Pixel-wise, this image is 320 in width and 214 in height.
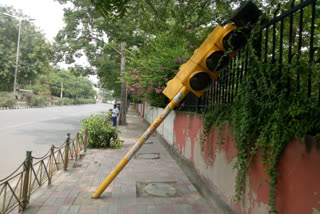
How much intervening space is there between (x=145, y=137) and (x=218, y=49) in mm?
1847

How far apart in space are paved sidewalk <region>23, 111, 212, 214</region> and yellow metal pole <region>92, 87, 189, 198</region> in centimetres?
38

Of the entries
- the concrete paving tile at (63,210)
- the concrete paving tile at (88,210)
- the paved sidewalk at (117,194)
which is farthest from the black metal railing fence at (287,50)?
the concrete paving tile at (63,210)

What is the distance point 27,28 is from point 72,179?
150 feet

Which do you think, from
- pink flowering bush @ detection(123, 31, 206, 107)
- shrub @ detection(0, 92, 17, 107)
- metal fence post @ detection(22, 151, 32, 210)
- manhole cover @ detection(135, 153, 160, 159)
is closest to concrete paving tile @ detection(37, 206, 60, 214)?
metal fence post @ detection(22, 151, 32, 210)

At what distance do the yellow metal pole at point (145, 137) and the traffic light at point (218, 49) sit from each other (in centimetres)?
32

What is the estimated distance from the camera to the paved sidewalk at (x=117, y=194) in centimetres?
388

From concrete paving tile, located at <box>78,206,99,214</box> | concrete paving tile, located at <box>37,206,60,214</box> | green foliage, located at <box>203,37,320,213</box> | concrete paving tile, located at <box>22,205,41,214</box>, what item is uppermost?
green foliage, located at <box>203,37,320,213</box>

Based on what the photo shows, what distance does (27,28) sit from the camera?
42.5 metres

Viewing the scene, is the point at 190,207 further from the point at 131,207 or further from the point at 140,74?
the point at 140,74

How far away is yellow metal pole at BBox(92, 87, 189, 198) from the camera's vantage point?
3.84 metres

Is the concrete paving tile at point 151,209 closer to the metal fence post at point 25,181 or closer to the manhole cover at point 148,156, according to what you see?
the metal fence post at point 25,181

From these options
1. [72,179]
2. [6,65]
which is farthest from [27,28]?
[72,179]

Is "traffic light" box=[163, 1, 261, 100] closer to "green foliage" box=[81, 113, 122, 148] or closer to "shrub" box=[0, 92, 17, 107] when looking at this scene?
"green foliage" box=[81, 113, 122, 148]

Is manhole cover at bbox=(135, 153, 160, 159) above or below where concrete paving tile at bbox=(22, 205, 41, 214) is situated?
above
